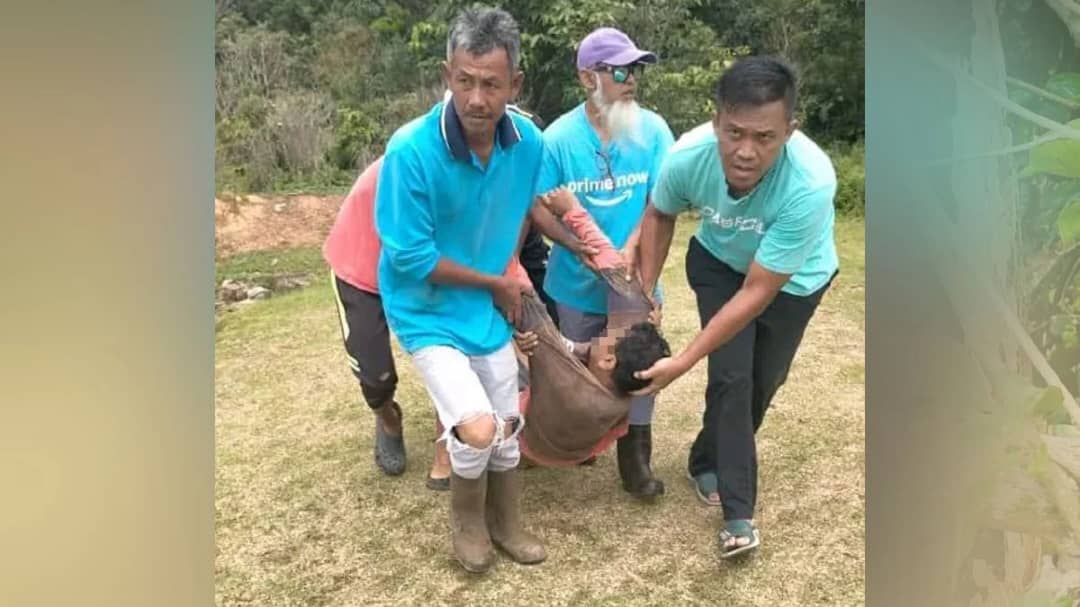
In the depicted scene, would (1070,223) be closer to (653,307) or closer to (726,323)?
(726,323)

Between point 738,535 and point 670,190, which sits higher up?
point 670,190

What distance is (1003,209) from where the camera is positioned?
72.0 inches

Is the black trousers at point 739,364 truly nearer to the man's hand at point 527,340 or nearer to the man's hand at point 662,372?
the man's hand at point 662,372

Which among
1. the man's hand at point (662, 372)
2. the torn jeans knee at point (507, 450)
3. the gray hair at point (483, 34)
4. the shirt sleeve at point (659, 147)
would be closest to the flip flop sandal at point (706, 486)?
the man's hand at point (662, 372)

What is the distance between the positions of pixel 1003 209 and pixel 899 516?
1.95 ft

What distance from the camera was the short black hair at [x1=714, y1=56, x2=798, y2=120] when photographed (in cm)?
193

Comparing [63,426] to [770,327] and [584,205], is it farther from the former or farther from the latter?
[770,327]

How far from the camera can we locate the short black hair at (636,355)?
2.13 metres

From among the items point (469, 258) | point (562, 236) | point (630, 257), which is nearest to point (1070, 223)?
point (630, 257)

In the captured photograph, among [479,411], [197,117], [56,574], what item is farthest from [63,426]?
[479,411]

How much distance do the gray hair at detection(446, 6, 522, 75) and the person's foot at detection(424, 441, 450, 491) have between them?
886 mm

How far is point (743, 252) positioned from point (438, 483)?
2.77 feet

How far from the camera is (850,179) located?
201 centimetres

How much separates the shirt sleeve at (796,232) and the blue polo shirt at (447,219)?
1.61ft
